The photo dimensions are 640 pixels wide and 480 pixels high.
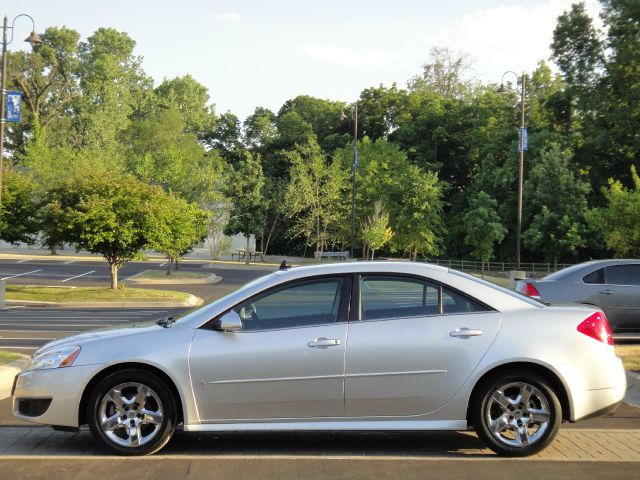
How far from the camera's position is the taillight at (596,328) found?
6645 mm

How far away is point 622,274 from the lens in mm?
14109

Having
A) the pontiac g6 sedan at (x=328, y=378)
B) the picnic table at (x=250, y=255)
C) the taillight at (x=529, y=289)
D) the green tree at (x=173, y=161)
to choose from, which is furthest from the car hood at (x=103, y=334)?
the picnic table at (x=250, y=255)

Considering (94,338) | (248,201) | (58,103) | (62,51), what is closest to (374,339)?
(94,338)

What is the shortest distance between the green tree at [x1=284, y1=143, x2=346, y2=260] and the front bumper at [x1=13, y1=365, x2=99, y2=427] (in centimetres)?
5093

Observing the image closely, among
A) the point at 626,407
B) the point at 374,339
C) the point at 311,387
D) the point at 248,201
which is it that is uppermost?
the point at 248,201

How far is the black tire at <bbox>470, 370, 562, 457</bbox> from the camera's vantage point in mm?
6457

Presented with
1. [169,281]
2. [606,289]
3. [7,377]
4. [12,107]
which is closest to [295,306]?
[7,377]

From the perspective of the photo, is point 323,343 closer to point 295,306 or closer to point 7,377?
point 295,306

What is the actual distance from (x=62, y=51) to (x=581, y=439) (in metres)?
101

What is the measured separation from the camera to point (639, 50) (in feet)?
151

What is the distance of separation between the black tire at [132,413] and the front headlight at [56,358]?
1.09ft

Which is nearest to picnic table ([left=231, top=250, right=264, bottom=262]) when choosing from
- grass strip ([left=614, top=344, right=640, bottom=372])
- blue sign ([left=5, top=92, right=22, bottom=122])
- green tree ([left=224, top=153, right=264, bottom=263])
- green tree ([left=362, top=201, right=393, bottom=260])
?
green tree ([left=224, top=153, right=264, bottom=263])

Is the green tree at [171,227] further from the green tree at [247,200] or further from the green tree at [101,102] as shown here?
the green tree at [101,102]

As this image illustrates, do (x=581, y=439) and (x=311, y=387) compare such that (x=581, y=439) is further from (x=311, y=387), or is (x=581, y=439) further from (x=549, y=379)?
(x=311, y=387)
